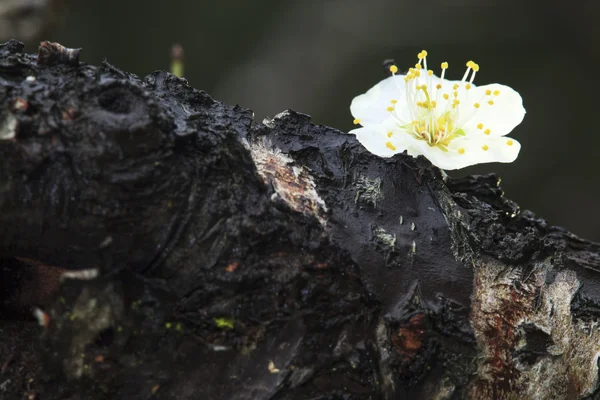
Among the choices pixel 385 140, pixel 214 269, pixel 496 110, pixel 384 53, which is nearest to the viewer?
pixel 214 269

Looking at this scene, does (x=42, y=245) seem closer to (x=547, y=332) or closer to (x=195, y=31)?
(x=547, y=332)

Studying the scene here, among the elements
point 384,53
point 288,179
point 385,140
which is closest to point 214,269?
point 288,179

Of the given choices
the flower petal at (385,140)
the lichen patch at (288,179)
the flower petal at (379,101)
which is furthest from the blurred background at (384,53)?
the lichen patch at (288,179)

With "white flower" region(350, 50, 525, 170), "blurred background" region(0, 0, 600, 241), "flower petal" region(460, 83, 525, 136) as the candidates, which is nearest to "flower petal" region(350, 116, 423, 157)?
"white flower" region(350, 50, 525, 170)

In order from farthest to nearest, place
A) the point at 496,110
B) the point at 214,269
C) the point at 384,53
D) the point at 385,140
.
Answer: the point at 384,53 < the point at 496,110 < the point at 385,140 < the point at 214,269

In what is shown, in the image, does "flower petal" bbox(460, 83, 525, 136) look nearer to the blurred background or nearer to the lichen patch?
the lichen patch

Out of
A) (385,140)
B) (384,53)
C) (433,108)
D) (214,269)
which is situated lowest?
(214,269)

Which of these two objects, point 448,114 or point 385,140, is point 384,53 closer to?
point 448,114
